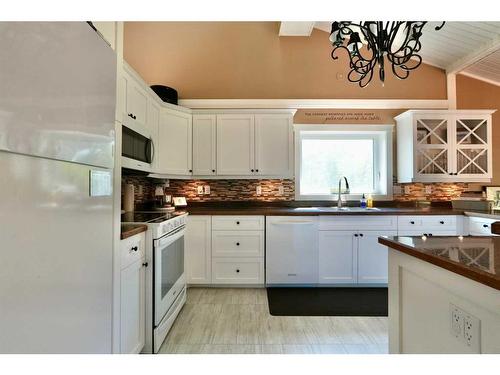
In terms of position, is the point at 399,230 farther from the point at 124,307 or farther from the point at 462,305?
the point at 124,307

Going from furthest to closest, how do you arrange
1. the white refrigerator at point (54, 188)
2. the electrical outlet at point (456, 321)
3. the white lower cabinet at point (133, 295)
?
1. the white lower cabinet at point (133, 295)
2. the electrical outlet at point (456, 321)
3. the white refrigerator at point (54, 188)

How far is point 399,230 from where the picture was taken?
116 inches

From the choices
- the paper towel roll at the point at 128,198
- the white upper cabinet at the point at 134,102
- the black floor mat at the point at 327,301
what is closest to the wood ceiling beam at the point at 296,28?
the white upper cabinet at the point at 134,102

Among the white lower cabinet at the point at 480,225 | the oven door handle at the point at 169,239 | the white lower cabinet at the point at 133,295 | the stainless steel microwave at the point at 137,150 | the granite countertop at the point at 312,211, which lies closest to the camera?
the white lower cabinet at the point at 133,295

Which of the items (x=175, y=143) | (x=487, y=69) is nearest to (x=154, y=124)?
(x=175, y=143)

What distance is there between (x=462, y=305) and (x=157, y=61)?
398cm

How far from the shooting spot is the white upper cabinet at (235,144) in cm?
326

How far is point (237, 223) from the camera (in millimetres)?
2953

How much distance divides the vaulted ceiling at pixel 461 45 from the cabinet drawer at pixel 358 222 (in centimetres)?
218

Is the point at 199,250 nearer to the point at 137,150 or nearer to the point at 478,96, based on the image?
the point at 137,150

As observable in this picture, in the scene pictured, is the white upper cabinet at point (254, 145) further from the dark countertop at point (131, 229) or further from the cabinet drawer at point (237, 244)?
the dark countertop at point (131, 229)
